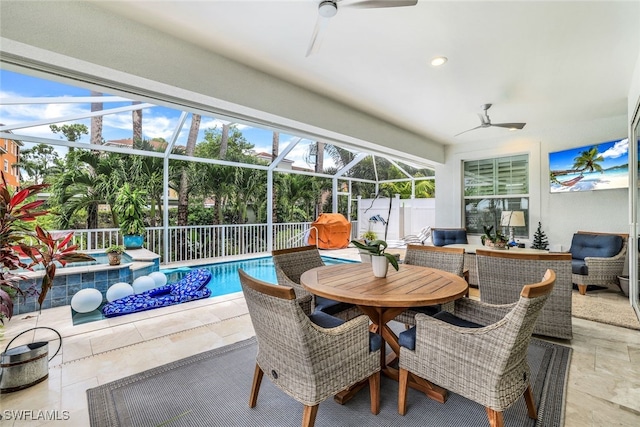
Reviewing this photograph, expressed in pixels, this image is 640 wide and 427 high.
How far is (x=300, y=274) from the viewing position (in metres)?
2.78

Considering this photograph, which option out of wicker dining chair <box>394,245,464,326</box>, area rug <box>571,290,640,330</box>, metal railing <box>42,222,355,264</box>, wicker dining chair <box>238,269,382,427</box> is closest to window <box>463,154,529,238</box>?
area rug <box>571,290,640,330</box>

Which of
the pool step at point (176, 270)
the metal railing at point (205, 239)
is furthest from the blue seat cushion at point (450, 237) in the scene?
the pool step at point (176, 270)

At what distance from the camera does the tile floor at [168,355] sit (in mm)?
1775

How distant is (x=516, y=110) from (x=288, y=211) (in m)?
6.38

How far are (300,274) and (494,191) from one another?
5268 mm

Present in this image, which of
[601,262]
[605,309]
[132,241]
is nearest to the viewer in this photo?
[605,309]

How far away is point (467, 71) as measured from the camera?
3.15 meters

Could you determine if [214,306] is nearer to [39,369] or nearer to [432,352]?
[39,369]

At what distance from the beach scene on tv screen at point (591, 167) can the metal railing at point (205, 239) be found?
5811 millimetres

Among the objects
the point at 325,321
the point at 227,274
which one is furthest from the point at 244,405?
the point at 227,274

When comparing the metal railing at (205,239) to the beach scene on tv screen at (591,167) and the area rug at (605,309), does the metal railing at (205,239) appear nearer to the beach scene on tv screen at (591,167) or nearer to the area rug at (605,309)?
the beach scene on tv screen at (591,167)

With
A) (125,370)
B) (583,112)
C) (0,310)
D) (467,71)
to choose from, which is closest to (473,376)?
(125,370)

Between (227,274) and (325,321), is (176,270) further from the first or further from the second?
(325,321)

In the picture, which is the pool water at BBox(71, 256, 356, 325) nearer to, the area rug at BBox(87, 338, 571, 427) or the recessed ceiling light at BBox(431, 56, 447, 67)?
the area rug at BBox(87, 338, 571, 427)
